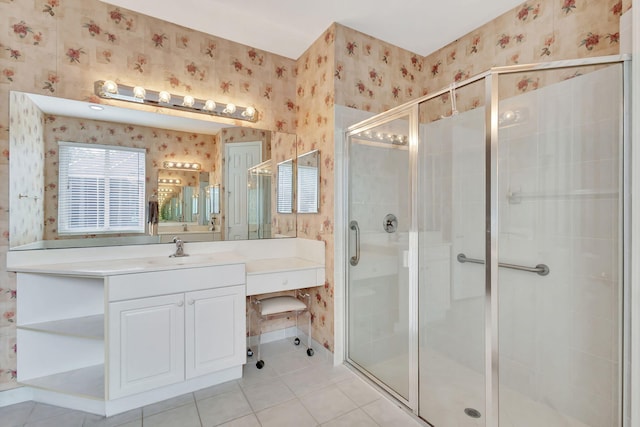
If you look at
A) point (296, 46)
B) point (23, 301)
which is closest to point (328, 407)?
point (23, 301)

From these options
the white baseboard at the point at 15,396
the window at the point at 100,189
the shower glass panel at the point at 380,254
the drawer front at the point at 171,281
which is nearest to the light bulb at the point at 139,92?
the window at the point at 100,189

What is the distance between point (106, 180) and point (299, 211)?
1554 millimetres

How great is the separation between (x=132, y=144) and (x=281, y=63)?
154 cm

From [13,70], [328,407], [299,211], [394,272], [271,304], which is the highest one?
[13,70]

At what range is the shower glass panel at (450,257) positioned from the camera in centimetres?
180

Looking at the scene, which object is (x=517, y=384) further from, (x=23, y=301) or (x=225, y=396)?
(x=23, y=301)

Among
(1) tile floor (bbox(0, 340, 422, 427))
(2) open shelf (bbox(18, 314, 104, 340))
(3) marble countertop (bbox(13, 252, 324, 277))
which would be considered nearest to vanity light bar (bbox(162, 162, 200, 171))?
(3) marble countertop (bbox(13, 252, 324, 277))

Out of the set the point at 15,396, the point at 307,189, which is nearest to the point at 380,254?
the point at 307,189

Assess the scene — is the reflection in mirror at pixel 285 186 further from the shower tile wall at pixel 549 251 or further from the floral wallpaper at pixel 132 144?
the shower tile wall at pixel 549 251

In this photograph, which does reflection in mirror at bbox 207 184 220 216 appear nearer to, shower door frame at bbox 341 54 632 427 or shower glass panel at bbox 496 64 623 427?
shower door frame at bbox 341 54 632 427

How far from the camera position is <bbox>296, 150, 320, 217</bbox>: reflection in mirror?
8.41 feet

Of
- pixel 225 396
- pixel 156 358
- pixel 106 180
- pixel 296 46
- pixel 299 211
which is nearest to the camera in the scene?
pixel 156 358

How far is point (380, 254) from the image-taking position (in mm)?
2213

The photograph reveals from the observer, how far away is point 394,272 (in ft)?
6.94
